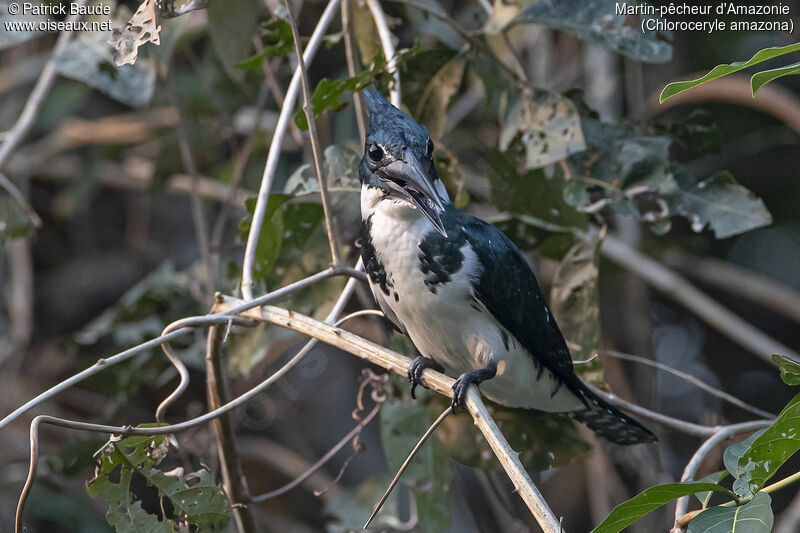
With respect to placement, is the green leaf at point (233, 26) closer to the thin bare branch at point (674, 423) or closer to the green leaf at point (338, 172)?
the green leaf at point (338, 172)

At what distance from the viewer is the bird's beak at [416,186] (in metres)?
1.55

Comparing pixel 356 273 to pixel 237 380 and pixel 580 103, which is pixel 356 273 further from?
pixel 237 380

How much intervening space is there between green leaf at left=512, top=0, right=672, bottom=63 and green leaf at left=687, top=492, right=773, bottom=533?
4.29ft

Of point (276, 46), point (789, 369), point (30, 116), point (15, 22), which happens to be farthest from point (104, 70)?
point (789, 369)

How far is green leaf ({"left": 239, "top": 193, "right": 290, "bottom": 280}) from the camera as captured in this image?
6.33 feet

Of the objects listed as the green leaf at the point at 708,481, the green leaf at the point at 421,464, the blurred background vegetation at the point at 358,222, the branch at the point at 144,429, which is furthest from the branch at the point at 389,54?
the green leaf at the point at 708,481

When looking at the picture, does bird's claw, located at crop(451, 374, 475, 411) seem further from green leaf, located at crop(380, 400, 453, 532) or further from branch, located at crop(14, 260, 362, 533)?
green leaf, located at crop(380, 400, 453, 532)

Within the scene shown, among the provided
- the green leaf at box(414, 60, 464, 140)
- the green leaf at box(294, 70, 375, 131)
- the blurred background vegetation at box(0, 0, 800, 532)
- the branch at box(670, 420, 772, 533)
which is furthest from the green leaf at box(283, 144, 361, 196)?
the branch at box(670, 420, 772, 533)

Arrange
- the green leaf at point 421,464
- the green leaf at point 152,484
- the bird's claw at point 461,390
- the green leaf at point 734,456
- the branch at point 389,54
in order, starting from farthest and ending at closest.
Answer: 1. the green leaf at point 421,464
2. the branch at point 389,54
3. the bird's claw at point 461,390
4. the green leaf at point 152,484
5. the green leaf at point 734,456

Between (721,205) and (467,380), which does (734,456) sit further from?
(721,205)

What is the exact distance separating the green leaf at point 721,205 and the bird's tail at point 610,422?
50cm

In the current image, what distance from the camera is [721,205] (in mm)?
2049

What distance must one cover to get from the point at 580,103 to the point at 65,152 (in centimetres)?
288

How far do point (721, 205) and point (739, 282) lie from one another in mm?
1397
